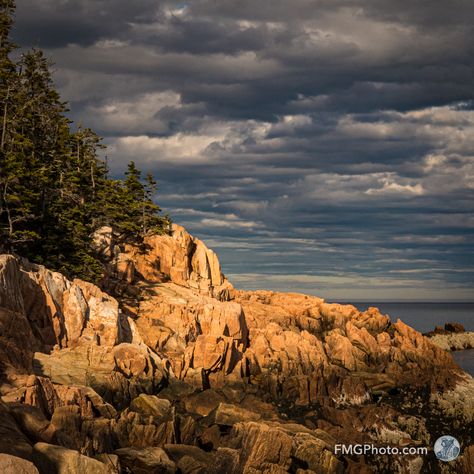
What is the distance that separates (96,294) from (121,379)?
1077 cm

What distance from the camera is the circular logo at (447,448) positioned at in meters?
35.7

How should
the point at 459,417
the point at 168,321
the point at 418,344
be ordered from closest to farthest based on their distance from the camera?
the point at 459,417
the point at 168,321
the point at 418,344

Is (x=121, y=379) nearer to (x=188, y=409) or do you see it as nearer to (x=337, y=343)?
(x=188, y=409)

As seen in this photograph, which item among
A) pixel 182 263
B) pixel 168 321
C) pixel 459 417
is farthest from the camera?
pixel 182 263

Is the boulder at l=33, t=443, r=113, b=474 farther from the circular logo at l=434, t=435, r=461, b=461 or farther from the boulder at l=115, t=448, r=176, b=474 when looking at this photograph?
the circular logo at l=434, t=435, r=461, b=461

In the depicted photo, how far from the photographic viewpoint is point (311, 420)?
39438mm

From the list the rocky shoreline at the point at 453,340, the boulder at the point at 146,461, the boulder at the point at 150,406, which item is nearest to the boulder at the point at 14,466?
the boulder at the point at 146,461

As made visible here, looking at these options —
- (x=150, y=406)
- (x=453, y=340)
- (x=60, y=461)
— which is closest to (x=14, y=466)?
(x=60, y=461)

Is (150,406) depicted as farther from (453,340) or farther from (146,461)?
(453,340)

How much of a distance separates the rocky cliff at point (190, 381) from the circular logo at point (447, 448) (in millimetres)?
597

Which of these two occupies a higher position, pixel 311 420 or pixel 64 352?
pixel 64 352

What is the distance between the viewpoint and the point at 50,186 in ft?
199

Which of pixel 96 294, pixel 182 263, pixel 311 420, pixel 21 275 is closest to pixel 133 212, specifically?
pixel 182 263

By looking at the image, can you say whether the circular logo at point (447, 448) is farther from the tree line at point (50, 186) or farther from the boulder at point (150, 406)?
the tree line at point (50, 186)
